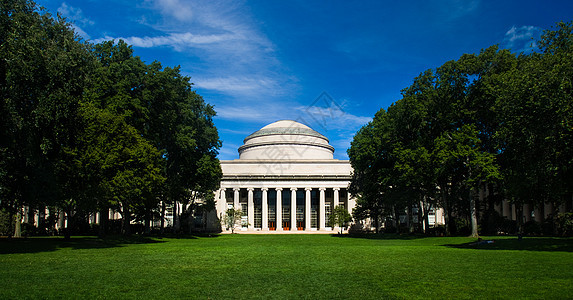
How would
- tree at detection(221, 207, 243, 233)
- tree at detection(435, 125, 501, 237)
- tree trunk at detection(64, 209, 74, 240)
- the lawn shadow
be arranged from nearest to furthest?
the lawn shadow < tree trunk at detection(64, 209, 74, 240) < tree at detection(435, 125, 501, 237) < tree at detection(221, 207, 243, 233)

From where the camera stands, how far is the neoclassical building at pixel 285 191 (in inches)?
3337

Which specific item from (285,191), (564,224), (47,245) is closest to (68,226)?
(47,245)

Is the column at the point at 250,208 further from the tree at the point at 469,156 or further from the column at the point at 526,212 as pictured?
the tree at the point at 469,156

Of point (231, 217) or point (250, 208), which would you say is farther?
point (250, 208)

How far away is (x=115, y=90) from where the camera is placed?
38.1 metres

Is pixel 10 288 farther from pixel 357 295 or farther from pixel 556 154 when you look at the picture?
pixel 556 154

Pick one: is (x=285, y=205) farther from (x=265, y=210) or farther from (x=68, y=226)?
(x=68, y=226)

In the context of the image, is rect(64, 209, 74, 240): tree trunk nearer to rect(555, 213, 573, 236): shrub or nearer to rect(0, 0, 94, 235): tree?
rect(0, 0, 94, 235): tree

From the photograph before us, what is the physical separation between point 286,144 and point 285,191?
11001mm

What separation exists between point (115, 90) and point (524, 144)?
31.0 m

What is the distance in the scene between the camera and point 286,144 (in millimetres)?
94938

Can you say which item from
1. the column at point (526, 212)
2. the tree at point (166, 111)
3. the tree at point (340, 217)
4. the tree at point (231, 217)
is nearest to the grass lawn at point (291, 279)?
the tree at point (166, 111)

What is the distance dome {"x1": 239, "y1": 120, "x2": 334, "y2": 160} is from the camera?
93812 mm

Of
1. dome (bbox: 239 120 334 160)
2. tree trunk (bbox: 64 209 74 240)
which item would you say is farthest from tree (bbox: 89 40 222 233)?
dome (bbox: 239 120 334 160)
